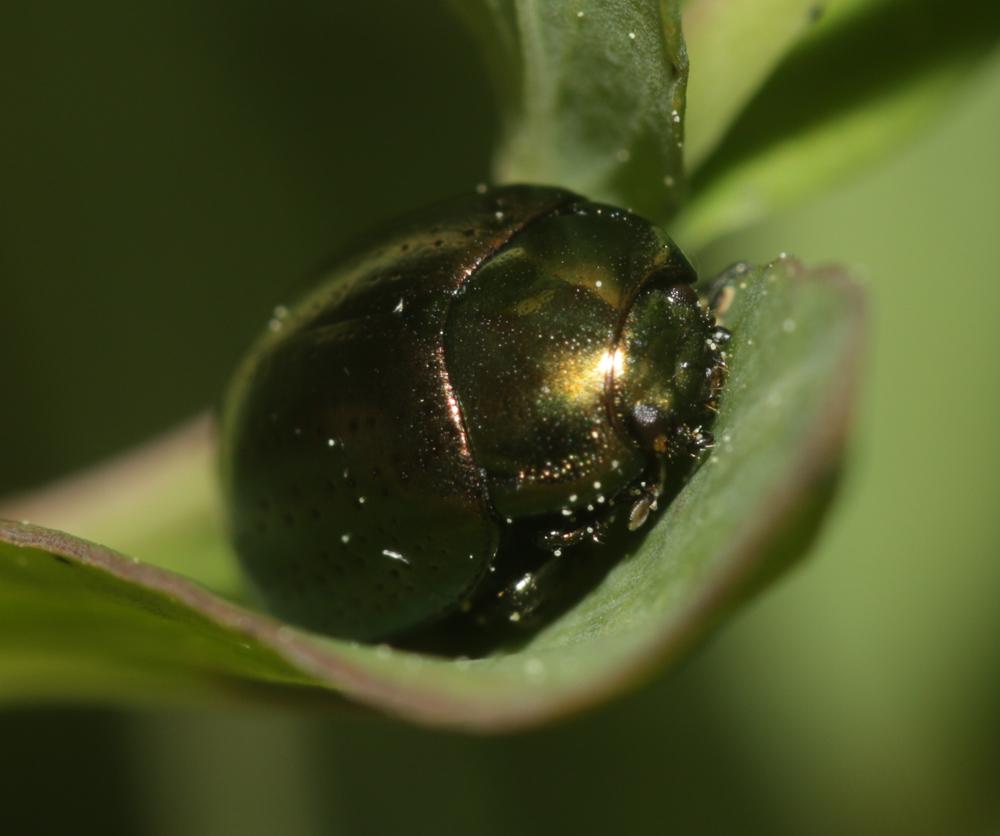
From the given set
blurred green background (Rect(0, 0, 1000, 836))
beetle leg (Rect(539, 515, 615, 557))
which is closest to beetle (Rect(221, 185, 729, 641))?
beetle leg (Rect(539, 515, 615, 557))

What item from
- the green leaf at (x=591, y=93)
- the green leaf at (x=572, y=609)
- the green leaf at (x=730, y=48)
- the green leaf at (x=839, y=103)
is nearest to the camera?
the green leaf at (x=572, y=609)

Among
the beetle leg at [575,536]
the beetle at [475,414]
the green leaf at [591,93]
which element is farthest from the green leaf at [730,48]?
the beetle leg at [575,536]

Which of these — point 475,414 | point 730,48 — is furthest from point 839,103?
point 475,414

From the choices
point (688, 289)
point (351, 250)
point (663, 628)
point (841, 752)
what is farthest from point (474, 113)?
point (663, 628)

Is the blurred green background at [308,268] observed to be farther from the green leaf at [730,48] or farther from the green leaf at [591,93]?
the green leaf at [730,48]

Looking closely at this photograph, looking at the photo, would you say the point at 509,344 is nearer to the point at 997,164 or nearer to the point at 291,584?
the point at 291,584

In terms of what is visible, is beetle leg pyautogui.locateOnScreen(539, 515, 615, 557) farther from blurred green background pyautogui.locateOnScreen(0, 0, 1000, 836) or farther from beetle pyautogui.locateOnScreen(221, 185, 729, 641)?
blurred green background pyautogui.locateOnScreen(0, 0, 1000, 836)
